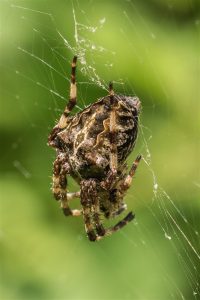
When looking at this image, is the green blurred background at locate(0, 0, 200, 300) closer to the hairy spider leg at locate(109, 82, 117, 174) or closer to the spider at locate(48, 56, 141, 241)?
the spider at locate(48, 56, 141, 241)

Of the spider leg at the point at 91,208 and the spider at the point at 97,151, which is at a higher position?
the spider at the point at 97,151

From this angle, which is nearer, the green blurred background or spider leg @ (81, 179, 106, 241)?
spider leg @ (81, 179, 106, 241)

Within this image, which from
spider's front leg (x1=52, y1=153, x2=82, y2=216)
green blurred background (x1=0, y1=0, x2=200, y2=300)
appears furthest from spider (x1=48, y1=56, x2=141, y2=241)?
green blurred background (x1=0, y1=0, x2=200, y2=300)

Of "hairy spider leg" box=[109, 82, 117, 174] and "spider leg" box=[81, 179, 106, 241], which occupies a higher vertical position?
"hairy spider leg" box=[109, 82, 117, 174]

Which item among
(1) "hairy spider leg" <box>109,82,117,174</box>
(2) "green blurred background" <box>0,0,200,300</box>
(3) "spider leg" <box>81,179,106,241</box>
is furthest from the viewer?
(2) "green blurred background" <box>0,0,200,300</box>

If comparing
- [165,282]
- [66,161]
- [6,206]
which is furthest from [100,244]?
[66,161]

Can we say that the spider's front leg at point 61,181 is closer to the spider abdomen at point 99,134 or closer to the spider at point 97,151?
the spider at point 97,151

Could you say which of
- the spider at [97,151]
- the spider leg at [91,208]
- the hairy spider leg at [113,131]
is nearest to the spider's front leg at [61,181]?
the spider at [97,151]
